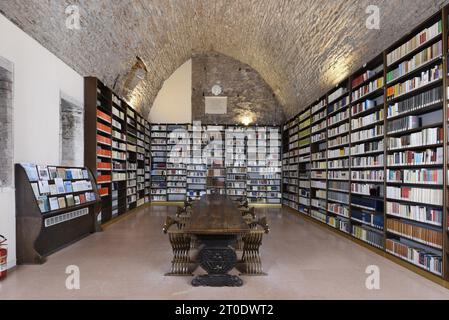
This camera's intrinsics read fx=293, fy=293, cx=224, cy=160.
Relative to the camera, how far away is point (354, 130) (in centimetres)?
573

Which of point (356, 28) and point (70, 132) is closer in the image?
point (356, 28)

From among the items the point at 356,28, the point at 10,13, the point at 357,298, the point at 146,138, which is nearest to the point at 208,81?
the point at 146,138

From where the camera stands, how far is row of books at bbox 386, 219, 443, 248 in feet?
11.7

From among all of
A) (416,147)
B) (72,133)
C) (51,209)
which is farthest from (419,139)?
(72,133)

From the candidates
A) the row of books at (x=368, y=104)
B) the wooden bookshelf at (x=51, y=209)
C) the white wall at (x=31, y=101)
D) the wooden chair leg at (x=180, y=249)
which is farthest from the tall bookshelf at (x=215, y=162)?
the wooden chair leg at (x=180, y=249)

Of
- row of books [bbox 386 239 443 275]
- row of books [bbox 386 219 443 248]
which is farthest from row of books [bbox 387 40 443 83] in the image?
row of books [bbox 386 239 443 275]

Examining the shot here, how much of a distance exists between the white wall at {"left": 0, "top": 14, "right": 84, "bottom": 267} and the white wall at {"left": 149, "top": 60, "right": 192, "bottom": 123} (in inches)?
254

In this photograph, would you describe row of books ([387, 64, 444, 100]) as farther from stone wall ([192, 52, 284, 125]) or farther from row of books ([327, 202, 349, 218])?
stone wall ([192, 52, 284, 125])

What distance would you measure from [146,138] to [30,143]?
269 inches

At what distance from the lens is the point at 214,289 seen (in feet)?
10.5

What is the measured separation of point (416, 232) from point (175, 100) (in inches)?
395

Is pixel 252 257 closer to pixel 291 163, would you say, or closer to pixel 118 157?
pixel 118 157

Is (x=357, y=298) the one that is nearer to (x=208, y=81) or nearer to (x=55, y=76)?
(x=55, y=76)
